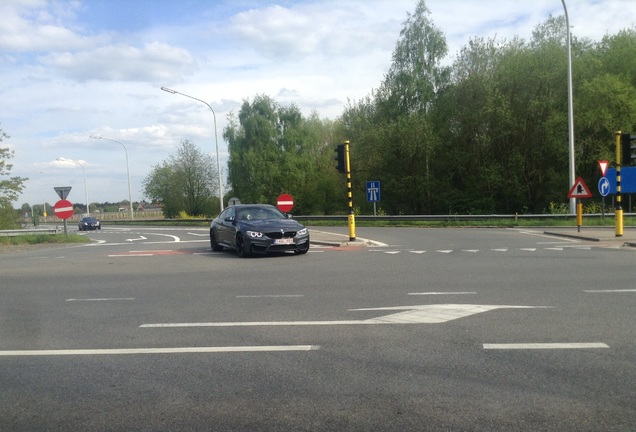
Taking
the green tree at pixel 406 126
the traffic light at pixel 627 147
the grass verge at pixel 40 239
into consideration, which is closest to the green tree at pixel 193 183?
the green tree at pixel 406 126

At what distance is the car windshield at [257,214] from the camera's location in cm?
1811

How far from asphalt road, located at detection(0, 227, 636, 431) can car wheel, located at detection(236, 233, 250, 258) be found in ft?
16.5

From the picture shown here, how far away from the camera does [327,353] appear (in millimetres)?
5855

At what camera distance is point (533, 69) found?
4197 centimetres

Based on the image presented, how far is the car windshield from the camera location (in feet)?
59.4

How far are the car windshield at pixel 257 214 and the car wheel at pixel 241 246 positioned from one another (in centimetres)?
93

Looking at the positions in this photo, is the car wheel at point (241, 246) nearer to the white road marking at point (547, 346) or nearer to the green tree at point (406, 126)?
the white road marking at point (547, 346)

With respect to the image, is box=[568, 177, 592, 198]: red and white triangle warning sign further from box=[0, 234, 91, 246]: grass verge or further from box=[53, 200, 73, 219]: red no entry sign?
box=[0, 234, 91, 246]: grass verge

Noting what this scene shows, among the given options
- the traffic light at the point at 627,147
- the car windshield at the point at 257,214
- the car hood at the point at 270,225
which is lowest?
the car hood at the point at 270,225

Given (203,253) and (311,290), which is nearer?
(311,290)

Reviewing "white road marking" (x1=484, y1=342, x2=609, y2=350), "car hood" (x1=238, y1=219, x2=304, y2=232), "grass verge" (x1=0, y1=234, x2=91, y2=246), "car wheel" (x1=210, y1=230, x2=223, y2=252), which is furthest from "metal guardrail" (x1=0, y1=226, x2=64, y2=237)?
"white road marking" (x1=484, y1=342, x2=609, y2=350)

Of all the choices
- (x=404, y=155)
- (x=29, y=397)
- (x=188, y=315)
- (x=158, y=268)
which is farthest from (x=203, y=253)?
(x=404, y=155)

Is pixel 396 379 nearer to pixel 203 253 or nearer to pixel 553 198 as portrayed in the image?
pixel 203 253

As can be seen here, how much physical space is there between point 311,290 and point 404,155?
1523 inches
